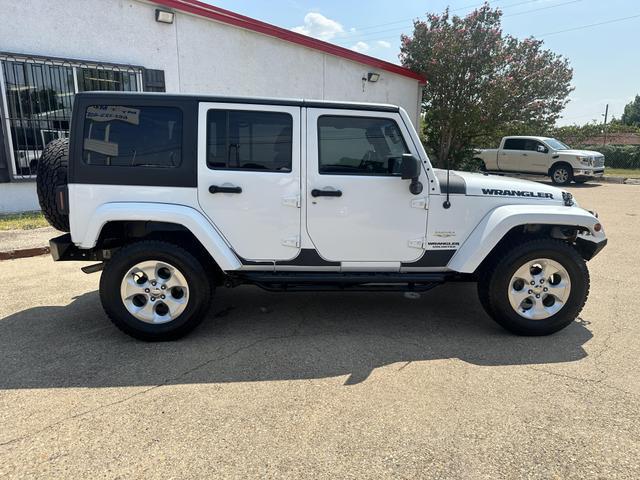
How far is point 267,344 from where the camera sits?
3789 millimetres

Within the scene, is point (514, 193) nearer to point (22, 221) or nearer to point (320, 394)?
point (320, 394)

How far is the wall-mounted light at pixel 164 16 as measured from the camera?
930 centimetres

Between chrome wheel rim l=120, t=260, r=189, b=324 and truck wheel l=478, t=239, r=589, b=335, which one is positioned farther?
truck wheel l=478, t=239, r=589, b=335

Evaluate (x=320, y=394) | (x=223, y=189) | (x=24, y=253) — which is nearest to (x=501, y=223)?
(x=320, y=394)

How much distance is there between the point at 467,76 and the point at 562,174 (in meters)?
5.14

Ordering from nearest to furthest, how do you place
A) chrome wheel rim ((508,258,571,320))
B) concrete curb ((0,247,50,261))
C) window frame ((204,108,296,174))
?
window frame ((204,108,296,174)), chrome wheel rim ((508,258,571,320)), concrete curb ((0,247,50,261))

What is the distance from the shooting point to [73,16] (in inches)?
330

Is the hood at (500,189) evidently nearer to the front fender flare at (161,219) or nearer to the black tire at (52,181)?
the front fender flare at (161,219)

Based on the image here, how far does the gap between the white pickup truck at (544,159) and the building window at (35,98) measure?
14.8 meters

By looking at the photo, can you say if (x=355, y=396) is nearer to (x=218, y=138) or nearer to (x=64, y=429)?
(x=64, y=429)

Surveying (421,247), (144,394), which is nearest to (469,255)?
(421,247)

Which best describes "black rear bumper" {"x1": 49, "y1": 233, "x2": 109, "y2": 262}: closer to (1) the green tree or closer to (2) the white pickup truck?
(2) the white pickup truck

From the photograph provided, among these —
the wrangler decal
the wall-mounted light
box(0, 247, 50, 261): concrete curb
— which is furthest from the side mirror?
the wall-mounted light

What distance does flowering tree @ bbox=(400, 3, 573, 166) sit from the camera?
17453mm
